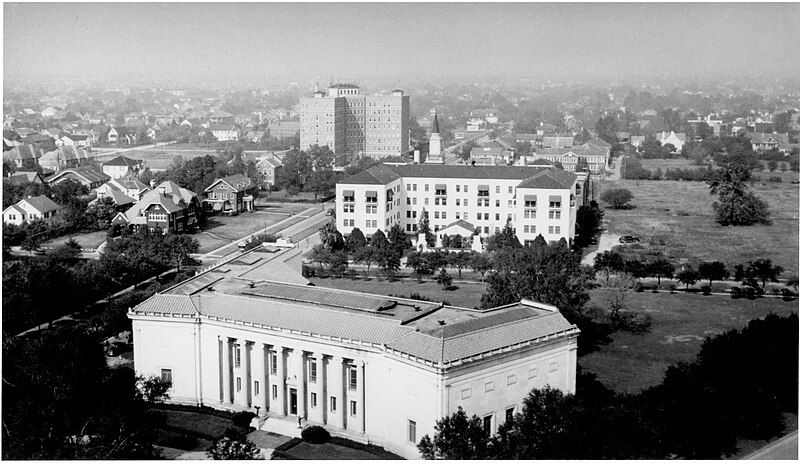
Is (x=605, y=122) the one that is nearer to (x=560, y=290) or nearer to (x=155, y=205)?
(x=155, y=205)

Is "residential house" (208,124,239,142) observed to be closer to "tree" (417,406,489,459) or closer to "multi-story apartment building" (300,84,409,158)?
"multi-story apartment building" (300,84,409,158)

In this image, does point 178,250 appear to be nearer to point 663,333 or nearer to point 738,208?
point 663,333

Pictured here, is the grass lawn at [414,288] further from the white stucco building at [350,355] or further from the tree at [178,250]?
the white stucco building at [350,355]

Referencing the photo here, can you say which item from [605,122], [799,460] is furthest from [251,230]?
[605,122]

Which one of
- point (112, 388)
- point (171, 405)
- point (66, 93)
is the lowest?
point (171, 405)

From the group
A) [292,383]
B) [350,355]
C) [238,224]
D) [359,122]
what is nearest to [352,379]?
[350,355]

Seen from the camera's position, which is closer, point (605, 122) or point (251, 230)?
point (251, 230)
